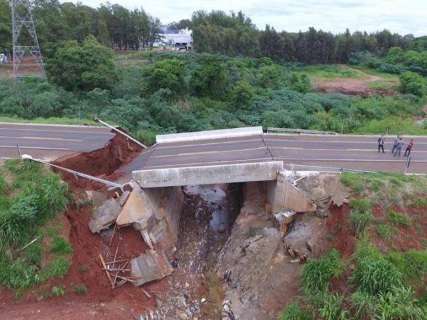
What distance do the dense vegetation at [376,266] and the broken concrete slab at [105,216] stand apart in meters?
8.91

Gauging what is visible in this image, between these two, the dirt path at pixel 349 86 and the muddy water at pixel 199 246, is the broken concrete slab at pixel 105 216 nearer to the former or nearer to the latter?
the muddy water at pixel 199 246

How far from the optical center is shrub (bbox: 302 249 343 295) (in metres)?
15.1

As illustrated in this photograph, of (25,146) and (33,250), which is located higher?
(25,146)

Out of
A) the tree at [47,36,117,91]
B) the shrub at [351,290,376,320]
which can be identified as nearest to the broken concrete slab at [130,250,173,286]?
the shrub at [351,290,376,320]

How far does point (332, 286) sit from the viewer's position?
1507cm

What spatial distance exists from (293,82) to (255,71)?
5802mm

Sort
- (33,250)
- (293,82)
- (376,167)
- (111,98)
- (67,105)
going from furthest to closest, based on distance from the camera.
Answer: (293,82) → (111,98) → (67,105) → (376,167) → (33,250)

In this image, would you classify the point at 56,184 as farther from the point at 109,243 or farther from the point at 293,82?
the point at 293,82

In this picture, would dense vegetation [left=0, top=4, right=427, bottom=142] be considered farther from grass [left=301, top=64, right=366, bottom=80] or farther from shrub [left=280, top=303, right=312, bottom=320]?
shrub [left=280, top=303, right=312, bottom=320]

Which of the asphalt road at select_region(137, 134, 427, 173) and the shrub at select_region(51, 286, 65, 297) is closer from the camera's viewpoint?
the shrub at select_region(51, 286, 65, 297)

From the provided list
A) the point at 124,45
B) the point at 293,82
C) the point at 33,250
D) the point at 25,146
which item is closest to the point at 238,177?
the point at 33,250

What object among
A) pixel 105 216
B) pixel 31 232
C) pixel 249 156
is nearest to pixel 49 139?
pixel 105 216

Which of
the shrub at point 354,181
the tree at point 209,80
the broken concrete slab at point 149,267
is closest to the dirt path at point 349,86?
the tree at point 209,80

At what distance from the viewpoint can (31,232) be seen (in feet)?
56.2
